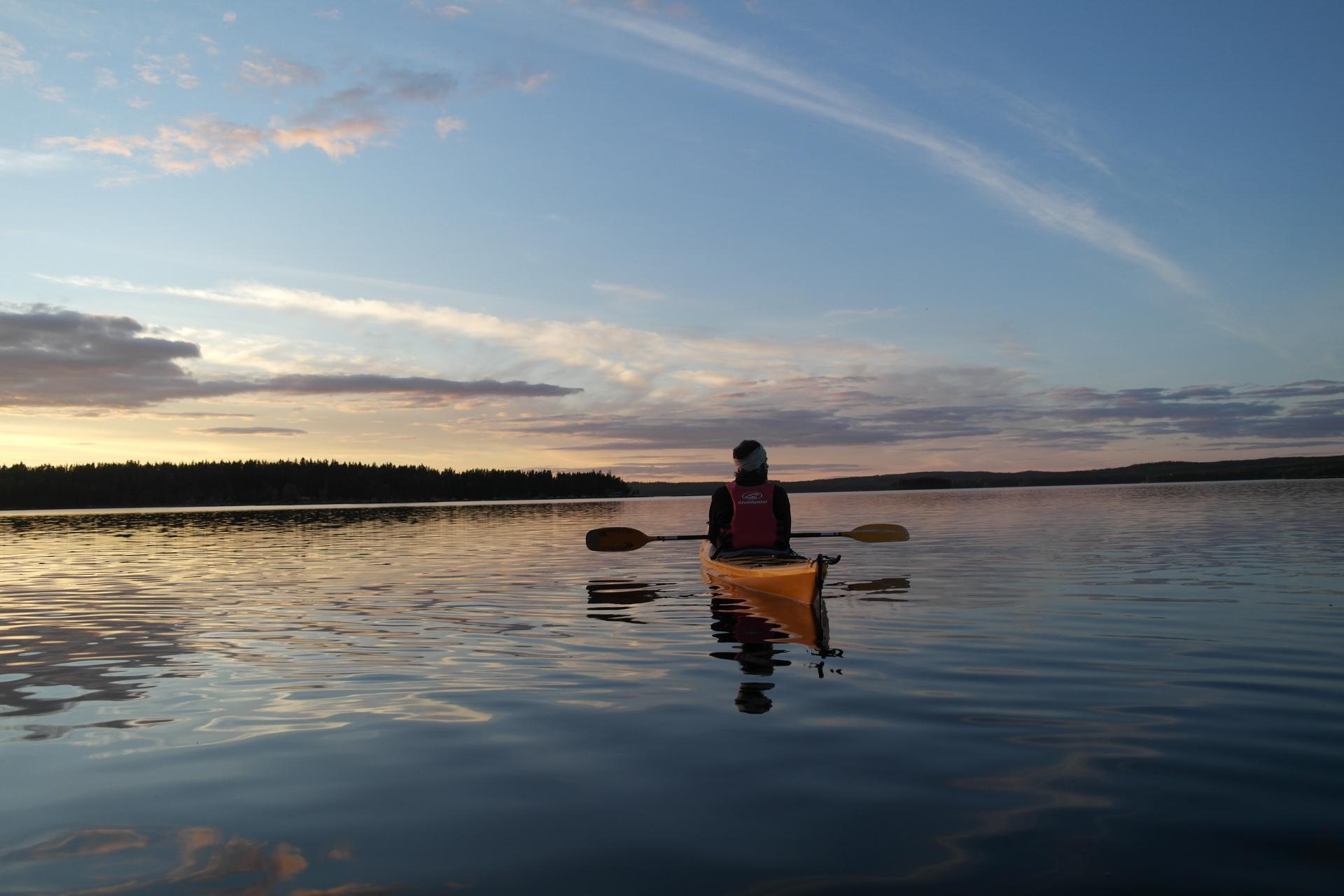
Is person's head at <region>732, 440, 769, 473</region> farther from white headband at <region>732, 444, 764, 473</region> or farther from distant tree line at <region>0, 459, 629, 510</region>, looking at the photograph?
distant tree line at <region>0, 459, 629, 510</region>

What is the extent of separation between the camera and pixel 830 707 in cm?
765

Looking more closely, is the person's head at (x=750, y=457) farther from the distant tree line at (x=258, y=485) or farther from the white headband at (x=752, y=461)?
the distant tree line at (x=258, y=485)

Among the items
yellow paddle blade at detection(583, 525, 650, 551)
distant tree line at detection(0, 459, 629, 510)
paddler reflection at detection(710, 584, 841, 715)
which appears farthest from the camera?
distant tree line at detection(0, 459, 629, 510)

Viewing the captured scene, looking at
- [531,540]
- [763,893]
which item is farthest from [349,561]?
[763,893]

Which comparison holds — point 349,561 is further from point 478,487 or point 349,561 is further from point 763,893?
point 478,487

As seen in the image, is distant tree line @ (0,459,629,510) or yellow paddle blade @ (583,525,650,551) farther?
distant tree line @ (0,459,629,510)

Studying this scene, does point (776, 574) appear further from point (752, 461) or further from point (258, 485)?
point (258, 485)

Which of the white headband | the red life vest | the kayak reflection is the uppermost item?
the white headband

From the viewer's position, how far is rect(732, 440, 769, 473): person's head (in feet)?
50.7

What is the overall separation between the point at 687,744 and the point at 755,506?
31.5 feet

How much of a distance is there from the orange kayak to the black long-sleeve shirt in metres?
0.50

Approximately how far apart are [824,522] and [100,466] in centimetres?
15281

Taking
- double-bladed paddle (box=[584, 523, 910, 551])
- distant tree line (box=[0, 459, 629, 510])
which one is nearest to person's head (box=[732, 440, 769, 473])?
double-bladed paddle (box=[584, 523, 910, 551])

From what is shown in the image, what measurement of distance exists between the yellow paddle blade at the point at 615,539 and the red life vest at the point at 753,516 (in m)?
5.64
